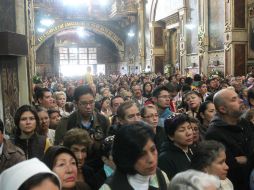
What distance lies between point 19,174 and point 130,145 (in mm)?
768

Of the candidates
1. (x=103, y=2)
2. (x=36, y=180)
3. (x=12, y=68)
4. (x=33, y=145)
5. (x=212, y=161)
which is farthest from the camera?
(x=103, y=2)

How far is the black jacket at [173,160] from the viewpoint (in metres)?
2.97

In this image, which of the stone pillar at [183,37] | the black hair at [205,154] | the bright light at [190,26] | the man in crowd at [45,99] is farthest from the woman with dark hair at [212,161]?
the stone pillar at [183,37]

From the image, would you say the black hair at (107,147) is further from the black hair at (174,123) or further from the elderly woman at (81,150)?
the black hair at (174,123)

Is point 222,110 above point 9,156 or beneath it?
above

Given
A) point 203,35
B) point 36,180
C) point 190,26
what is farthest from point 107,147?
point 190,26

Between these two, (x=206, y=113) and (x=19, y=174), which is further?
(x=206, y=113)

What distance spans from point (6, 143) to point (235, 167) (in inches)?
83.4

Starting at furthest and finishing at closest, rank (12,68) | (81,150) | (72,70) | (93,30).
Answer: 1. (72,70)
2. (93,30)
3. (12,68)
4. (81,150)

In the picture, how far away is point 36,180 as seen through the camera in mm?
1720

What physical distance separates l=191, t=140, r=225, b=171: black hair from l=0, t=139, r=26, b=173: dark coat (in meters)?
1.54

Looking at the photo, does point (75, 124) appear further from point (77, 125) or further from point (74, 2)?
point (74, 2)

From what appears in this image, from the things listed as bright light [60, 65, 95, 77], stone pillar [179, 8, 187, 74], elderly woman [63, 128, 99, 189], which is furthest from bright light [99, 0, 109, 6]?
elderly woman [63, 128, 99, 189]

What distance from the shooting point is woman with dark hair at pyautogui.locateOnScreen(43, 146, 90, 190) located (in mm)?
2500
